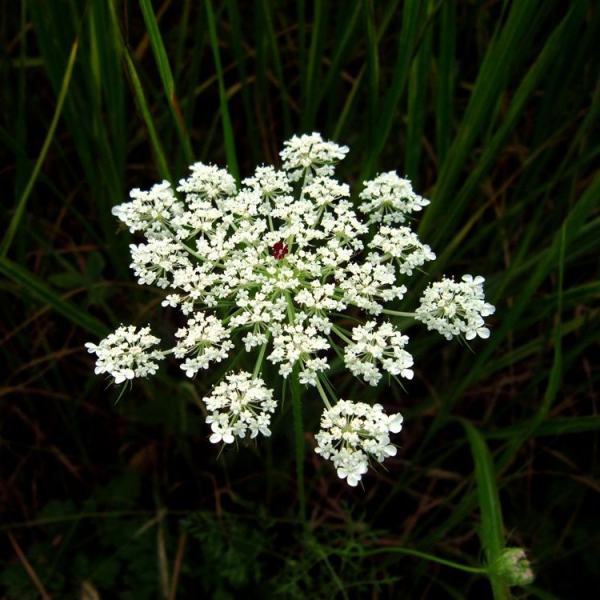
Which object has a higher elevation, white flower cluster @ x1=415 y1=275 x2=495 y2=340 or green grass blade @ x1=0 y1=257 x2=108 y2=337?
green grass blade @ x1=0 y1=257 x2=108 y2=337

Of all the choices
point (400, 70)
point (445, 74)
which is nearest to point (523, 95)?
point (445, 74)

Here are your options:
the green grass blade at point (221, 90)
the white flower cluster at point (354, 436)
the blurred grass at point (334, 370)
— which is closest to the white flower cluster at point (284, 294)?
the white flower cluster at point (354, 436)

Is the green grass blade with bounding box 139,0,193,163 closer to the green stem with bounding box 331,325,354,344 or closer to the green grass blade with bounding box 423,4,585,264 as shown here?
the green stem with bounding box 331,325,354,344

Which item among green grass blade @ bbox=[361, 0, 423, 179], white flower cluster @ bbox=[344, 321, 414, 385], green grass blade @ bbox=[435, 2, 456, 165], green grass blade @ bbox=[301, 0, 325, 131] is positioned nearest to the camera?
white flower cluster @ bbox=[344, 321, 414, 385]

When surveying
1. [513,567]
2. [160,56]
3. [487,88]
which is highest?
[487,88]

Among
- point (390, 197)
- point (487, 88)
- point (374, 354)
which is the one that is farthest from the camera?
point (487, 88)

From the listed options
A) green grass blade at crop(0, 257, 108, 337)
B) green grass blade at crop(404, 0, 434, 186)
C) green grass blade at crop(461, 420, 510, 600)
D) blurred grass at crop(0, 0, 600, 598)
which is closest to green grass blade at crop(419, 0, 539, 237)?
blurred grass at crop(0, 0, 600, 598)

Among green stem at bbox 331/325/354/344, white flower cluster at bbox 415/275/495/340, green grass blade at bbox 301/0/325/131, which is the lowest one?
green stem at bbox 331/325/354/344

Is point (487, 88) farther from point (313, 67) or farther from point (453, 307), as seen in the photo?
point (453, 307)
